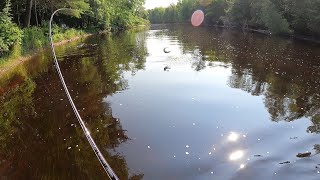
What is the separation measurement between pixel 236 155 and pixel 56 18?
47898 mm

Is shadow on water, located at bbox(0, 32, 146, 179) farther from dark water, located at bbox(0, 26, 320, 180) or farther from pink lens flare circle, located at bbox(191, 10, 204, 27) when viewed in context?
pink lens flare circle, located at bbox(191, 10, 204, 27)

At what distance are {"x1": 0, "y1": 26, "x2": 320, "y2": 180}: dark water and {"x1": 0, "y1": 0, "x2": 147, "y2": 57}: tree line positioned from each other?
11.1 feet

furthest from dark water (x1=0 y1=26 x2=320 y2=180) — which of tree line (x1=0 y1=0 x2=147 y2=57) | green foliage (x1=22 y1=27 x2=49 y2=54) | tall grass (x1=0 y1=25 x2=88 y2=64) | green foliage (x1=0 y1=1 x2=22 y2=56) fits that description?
green foliage (x1=22 y1=27 x2=49 y2=54)

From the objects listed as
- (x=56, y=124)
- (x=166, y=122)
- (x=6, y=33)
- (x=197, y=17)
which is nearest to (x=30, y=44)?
(x=6, y=33)

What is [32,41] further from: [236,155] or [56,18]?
[236,155]

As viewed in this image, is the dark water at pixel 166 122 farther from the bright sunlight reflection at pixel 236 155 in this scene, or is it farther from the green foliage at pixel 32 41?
the green foliage at pixel 32 41

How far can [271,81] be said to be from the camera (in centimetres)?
1886

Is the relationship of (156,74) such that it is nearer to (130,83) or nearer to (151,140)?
(130,83)

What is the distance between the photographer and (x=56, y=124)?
12344 millimetres

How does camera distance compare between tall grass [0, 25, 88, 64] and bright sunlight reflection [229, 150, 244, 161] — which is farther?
tall grass [0, 25, 88, 64]

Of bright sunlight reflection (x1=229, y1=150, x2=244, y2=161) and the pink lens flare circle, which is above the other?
bright sunlight reflection (x1=229, y1=150, x2=244, y2=161)

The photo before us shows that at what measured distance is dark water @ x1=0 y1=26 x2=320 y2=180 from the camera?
8945 millimetres

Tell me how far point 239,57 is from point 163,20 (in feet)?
437

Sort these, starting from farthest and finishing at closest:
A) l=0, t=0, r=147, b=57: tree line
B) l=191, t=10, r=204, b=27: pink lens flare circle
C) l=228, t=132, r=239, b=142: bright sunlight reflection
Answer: l=191, t=10, r=204, b=27: pink lens flare circle, l=0, t=0, r=147, b=57: tree line, l=228, t=132, r=239, b=142: bright sunlight reflection
